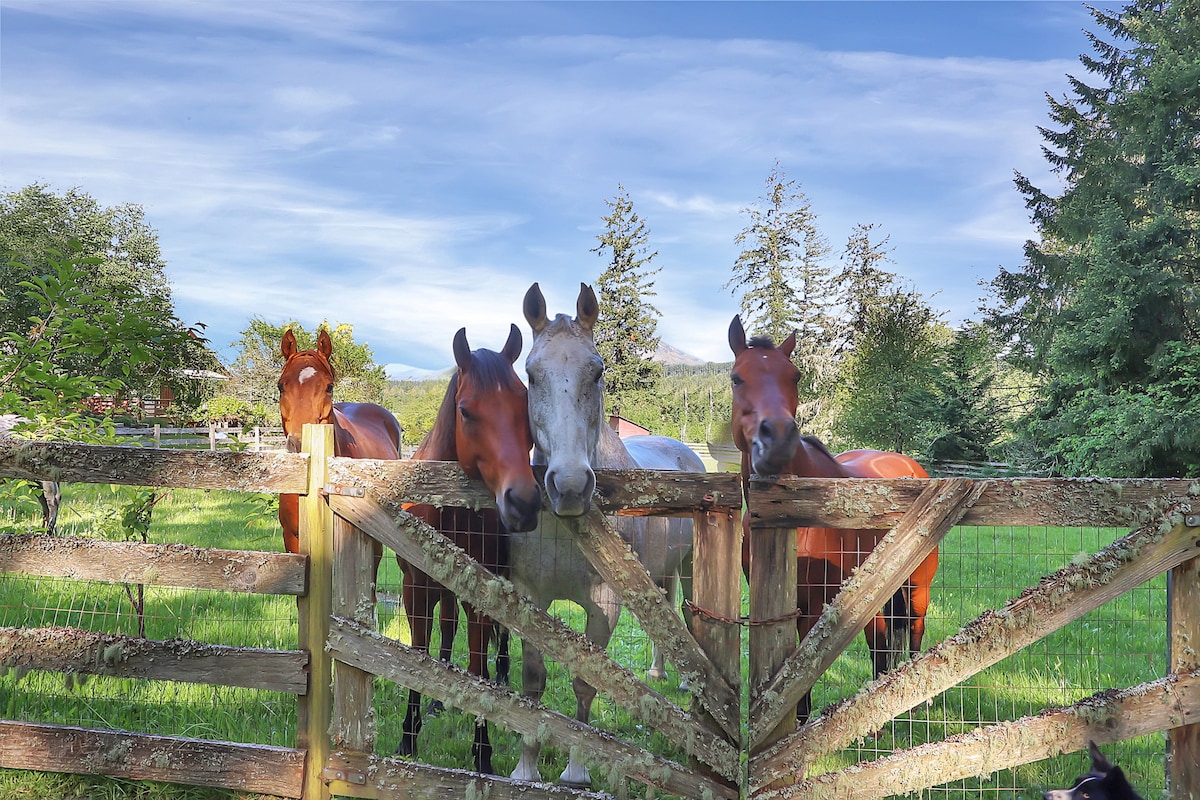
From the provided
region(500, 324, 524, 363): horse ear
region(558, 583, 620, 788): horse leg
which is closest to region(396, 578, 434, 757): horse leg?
region(558, 583, 620, 788): horse leg

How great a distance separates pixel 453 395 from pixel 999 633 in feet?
8.40

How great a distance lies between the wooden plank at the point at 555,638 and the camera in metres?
3.05

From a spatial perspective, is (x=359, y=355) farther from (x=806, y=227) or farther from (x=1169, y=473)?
(x=1169, y=473)

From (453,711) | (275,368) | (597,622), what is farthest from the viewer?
(275,368)

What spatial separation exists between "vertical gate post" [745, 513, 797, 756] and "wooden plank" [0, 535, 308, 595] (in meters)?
1.98

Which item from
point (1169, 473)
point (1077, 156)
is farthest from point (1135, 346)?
point (1077, 156)

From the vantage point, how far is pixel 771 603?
3.06 meters

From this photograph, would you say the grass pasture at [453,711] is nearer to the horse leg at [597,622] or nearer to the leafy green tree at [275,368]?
the horse leg at [597,622]

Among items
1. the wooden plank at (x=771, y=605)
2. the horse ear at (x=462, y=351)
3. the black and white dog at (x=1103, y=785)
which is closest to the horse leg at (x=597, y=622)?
the wooden plank at (x=771, y=605)

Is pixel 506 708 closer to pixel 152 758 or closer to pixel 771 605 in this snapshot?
pixel 771 605

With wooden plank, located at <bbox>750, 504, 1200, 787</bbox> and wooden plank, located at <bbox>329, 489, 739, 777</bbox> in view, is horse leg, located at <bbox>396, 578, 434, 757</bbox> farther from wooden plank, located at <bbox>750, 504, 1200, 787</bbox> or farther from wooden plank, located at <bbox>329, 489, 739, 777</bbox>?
wooden plank, located at <bbox>750, 504, 1200, 787</bbox>

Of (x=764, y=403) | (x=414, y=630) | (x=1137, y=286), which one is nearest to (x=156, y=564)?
(x=414, y=630)

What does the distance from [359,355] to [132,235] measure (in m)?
21.5

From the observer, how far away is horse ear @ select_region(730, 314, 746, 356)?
385 cm
